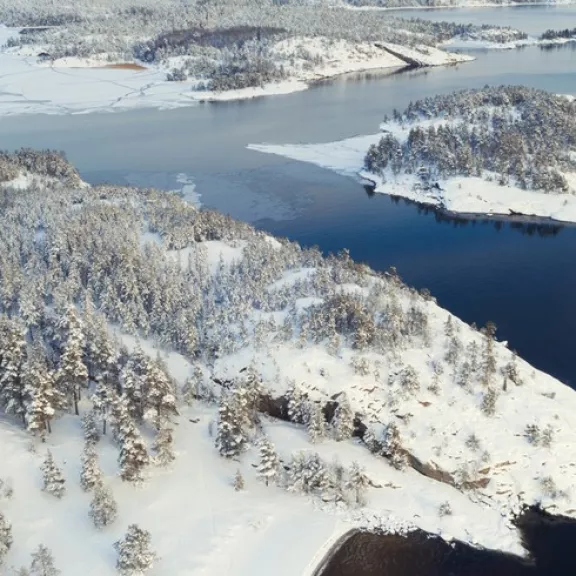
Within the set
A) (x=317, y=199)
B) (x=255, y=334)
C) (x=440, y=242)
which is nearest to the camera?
(x=255, y=334)

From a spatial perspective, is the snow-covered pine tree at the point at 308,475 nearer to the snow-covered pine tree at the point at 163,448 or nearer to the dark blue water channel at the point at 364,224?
the snow-covered pine tree at the point at 163,448

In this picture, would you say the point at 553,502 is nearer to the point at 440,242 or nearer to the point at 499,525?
the point at 499,525

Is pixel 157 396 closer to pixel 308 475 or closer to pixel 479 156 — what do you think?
pixel 308 475

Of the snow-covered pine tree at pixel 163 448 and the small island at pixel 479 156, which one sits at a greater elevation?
the small island at pixel 479 156

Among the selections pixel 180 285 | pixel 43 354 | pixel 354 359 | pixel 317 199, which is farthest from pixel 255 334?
pixel 317 199

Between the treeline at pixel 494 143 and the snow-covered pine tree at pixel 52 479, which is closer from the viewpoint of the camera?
the snow-covered pine tree at pixel 52 479

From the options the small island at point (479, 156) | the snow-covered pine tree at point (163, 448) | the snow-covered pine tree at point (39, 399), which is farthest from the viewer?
the small island at point (479, 156)

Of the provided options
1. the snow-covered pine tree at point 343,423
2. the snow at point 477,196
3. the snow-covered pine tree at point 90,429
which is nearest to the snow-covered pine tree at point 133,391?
the snow-covered pine tree at point 90,429
